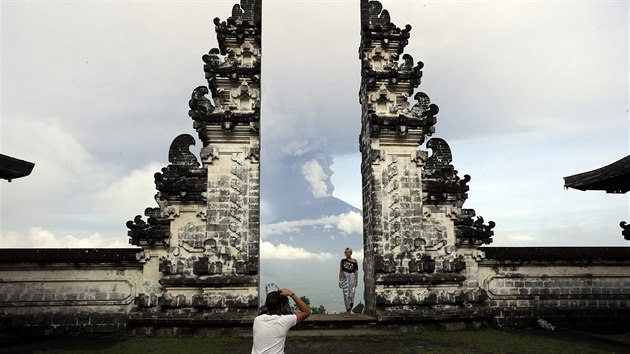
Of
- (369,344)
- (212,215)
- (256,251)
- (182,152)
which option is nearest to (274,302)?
(369,344)

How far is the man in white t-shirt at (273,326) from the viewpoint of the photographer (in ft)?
15.2

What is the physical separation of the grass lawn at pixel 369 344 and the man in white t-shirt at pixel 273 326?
423cm

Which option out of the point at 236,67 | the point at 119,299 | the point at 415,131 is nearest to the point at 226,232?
the point at 119,299

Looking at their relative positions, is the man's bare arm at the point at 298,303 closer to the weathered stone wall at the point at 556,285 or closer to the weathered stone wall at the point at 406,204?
the weathered stone wall at the point at 406,204

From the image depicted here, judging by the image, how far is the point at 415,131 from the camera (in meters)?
12.0

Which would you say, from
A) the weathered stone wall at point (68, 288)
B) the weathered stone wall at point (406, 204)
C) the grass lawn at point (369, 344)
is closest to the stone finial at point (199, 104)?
the weathered stone wall at point (68, 288)

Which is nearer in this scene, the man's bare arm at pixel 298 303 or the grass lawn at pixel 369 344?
the man's bare arm at pixel 298 303

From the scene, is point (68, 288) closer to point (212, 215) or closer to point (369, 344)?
point (212, 215)

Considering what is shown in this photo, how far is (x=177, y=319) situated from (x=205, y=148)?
12.9 feet

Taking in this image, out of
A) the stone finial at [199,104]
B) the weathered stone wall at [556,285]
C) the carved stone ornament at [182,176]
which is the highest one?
the stone finial at [199,104]

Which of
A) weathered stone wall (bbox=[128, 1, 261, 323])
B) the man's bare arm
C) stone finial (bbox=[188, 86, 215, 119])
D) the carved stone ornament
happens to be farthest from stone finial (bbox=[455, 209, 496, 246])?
the man's bare arm

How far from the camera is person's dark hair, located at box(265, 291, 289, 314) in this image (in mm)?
4855

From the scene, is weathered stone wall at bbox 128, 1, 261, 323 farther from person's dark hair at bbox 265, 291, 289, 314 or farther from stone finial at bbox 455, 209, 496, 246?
person's dark hair at bbox 265, 291, 289, 314

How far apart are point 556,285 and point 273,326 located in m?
9.74
